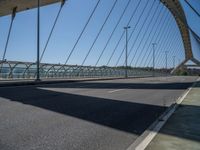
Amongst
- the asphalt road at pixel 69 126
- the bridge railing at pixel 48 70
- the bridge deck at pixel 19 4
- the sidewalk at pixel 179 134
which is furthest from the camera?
the bridge deck at pixel 19 4

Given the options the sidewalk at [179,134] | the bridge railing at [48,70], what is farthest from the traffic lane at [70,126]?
the bridge railing at [48,70]

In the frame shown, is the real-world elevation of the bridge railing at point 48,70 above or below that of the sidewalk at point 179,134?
above

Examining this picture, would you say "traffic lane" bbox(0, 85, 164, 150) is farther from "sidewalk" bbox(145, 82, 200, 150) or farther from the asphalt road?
"sidewalk" bbox(145, 82, 200, 150)

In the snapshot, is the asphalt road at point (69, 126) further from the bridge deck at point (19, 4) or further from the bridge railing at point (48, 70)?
the bridge deck at point (19, 4)

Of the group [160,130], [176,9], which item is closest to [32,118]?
[160,130]

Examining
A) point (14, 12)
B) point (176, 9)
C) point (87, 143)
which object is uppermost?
point (176, 9)

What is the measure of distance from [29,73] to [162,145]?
88.0 feet

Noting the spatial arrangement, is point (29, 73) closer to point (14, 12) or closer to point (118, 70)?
point (14, 12)

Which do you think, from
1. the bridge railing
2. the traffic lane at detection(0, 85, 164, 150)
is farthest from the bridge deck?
the traffic lane at detection(0, 85, 164, 150)

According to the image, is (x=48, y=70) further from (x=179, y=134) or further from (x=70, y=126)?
(x=179, y=134)

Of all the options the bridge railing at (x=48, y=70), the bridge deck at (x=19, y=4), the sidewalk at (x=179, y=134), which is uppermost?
the bridge deck at (x=19, y=4)

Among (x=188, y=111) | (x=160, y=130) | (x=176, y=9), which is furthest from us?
(x=176, y=9)

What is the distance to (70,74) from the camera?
3784 cm

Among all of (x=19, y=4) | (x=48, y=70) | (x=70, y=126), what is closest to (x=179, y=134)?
(x=70, y=126)
